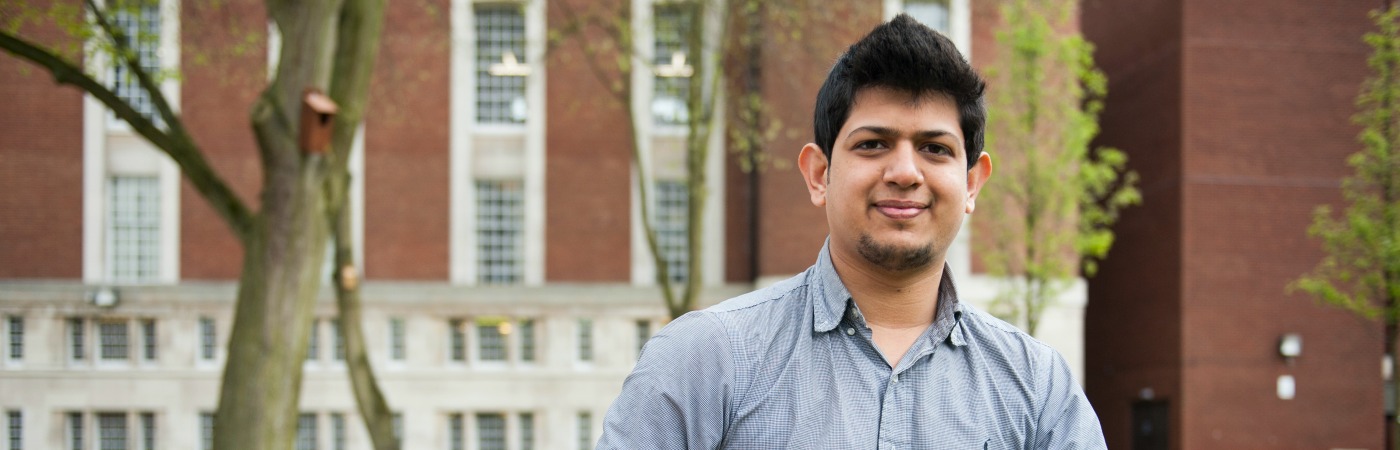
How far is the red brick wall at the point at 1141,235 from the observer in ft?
91.7

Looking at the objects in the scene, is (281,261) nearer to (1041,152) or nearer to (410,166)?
(1041,152)

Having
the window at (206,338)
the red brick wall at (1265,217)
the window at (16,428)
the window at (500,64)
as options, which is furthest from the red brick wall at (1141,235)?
the window at (16,428)

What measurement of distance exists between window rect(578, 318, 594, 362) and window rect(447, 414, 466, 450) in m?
2.94

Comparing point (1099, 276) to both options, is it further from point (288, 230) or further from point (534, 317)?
point (288, 230)

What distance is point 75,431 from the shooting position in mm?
29438

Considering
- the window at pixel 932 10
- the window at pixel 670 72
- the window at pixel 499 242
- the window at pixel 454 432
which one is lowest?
the window at pixel 454 432

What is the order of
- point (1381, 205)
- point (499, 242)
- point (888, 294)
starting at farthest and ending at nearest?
1. point (499, 242)
2. point (1381, 205)
3. point (888, 294)

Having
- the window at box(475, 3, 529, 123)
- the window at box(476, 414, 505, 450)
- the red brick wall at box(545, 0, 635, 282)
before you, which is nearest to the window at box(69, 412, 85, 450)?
the window at box(476, 414, 505, 450)

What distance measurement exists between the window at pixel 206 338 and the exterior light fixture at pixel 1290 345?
22.3 metres

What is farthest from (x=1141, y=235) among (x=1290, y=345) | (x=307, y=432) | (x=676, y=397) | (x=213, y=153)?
(x=676, y=397)

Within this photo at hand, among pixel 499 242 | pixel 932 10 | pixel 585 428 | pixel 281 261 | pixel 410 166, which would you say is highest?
pixel 932 10

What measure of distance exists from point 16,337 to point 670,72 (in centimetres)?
1542

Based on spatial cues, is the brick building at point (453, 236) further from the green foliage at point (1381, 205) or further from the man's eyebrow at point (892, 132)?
the man's eyebrow at point (892, 132)

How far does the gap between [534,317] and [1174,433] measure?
44.6ft
